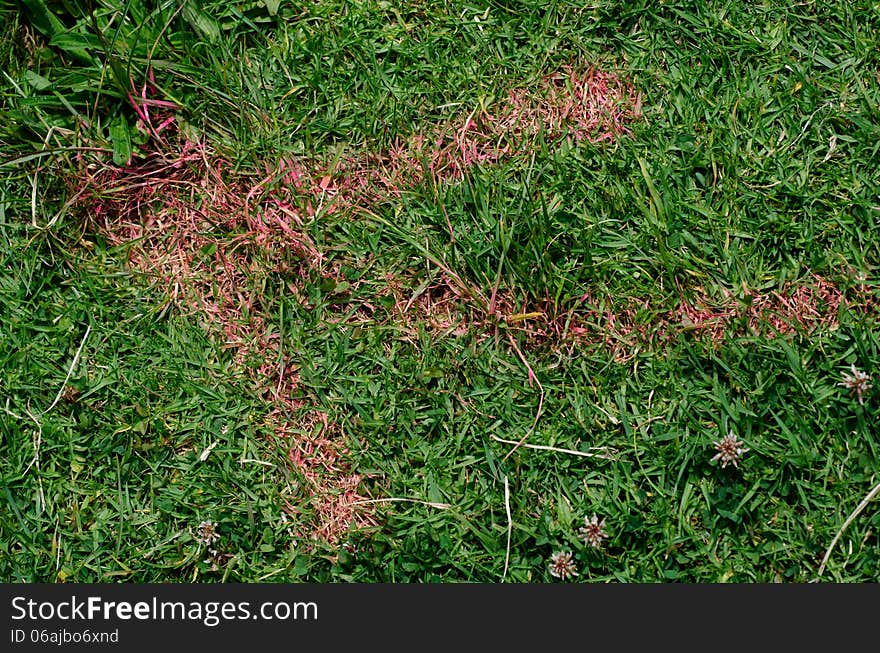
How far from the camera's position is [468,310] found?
298 centimetres

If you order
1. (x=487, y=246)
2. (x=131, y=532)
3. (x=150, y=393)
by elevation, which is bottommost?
(x=131, y=532)

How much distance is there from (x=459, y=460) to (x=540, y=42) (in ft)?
5.13

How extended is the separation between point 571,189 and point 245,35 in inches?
53.6

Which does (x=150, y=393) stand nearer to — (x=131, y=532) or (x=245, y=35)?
(x=131, y=532)

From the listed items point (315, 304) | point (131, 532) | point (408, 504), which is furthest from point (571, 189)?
point (131, 532)

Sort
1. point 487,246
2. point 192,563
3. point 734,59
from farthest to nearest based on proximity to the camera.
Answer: point 734,59, point 487,246, point 192,563

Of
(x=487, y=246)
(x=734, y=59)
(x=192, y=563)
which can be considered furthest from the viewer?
(x=734, y=59)

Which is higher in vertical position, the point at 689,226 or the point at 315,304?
the point at 689,226

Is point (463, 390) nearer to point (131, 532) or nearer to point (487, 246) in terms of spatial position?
point (487, 246)

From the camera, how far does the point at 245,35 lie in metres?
3.35

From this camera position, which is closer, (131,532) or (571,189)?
(131,532)

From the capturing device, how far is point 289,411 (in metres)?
2.93

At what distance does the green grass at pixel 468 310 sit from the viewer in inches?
107

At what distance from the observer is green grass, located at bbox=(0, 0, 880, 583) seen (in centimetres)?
273
